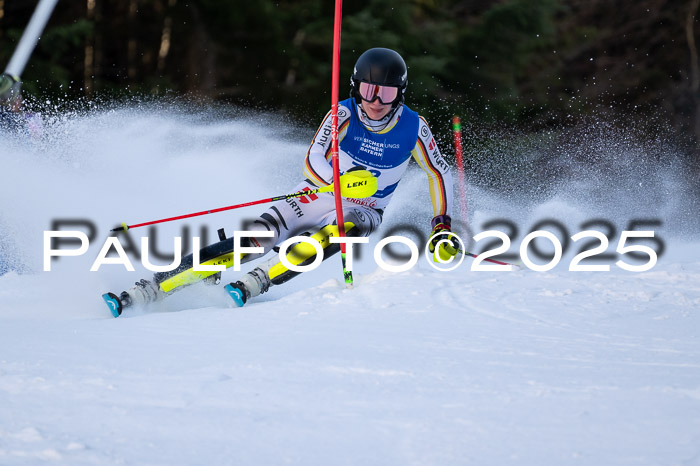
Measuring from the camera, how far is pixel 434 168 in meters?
5.33

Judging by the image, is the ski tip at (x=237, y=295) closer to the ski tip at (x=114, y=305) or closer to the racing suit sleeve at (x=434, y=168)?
the ski tip at (x=114, y=305)

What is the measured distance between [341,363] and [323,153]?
85.8 inches

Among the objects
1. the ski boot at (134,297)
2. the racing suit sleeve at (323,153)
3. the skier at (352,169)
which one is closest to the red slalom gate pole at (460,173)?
the skier at (352,169)

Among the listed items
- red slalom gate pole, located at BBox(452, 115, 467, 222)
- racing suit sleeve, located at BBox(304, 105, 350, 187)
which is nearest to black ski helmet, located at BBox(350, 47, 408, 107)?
racing suit sleeve, located at BBox(304, 105, 350, 187)

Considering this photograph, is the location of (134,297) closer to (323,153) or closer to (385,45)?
(323,153)

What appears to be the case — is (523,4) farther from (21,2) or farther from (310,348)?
(310,348)

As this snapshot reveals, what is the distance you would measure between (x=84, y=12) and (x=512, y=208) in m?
11.3

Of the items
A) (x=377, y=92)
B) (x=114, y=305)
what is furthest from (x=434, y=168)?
(x=114, y=305)

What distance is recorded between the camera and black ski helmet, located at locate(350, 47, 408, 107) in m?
4.86

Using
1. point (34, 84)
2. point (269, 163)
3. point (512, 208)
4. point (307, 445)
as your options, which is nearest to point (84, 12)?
point (34, 84)

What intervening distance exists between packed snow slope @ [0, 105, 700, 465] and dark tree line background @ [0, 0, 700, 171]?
7.89 metres

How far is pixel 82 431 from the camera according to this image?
2.36 metres

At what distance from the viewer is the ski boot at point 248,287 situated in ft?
15.2

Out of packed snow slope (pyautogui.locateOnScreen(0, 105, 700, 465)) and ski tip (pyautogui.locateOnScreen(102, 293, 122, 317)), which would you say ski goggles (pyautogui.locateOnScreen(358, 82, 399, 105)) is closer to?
packed snow slope (pyautogui.locateOnScreen(0, 105, 700, 465))
